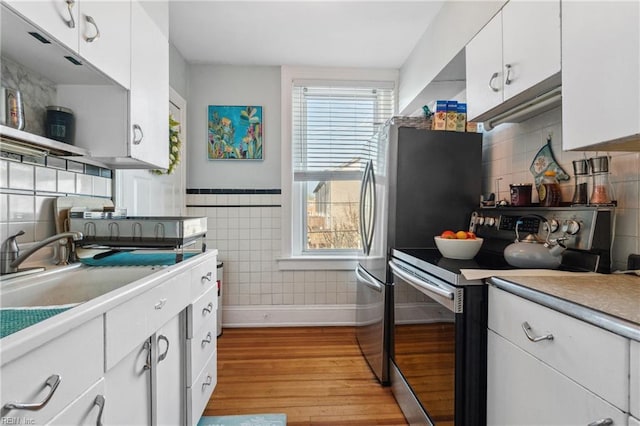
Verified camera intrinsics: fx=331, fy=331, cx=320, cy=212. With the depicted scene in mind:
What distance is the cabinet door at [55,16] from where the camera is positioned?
913 millimetres

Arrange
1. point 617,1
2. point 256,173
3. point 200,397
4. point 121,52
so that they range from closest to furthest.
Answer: point 617,1
point 121,52
point 200,397
point 256,173

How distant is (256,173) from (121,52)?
5.77 ft

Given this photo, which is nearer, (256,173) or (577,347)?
(577,347)

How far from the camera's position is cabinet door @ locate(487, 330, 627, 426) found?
2.48ft

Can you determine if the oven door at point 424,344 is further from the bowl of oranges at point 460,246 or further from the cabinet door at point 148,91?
the cabinet door at point 148,91

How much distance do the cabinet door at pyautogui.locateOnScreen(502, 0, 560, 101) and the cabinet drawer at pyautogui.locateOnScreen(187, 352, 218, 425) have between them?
6.25 feet

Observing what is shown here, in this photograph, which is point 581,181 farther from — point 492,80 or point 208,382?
point 208,382

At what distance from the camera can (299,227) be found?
3.17m

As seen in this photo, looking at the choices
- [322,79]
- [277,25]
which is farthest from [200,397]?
[322,79]

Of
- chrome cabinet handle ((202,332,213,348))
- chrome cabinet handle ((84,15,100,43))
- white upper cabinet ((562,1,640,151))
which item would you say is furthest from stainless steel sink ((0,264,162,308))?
white upper cabinet ((562,1,640,151))

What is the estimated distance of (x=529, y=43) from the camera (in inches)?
52.2

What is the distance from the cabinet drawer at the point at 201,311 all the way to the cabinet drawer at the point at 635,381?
55.6 inches

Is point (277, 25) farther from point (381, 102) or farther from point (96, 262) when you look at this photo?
point (96, 262)

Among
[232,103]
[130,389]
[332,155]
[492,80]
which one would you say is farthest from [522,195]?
[232,103]
